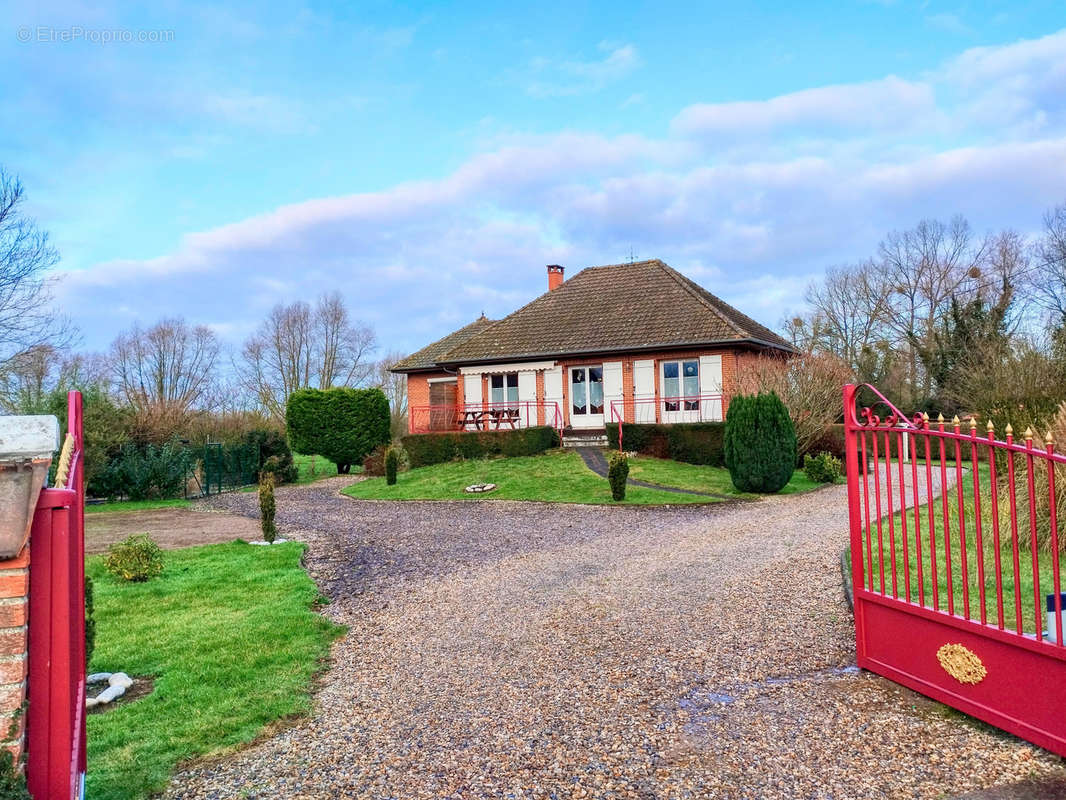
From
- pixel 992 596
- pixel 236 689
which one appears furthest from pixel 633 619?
pixel 236 689

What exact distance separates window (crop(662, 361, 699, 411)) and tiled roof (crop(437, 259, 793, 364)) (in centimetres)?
97

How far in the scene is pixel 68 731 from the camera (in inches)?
94.7

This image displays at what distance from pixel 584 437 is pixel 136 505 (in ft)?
42.0

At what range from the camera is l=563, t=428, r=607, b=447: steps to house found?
23.4m

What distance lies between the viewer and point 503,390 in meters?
26.3

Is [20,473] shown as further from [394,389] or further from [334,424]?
[394,389]

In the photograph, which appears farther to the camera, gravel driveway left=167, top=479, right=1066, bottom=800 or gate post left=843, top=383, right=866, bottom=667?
gate post left=843, top=383, right=866, bottom=667

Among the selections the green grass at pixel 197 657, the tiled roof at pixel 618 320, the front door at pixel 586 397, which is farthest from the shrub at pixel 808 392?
the green grass at pixel 197 657

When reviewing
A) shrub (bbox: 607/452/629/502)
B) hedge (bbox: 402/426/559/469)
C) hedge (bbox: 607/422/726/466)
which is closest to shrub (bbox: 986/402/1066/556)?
shrub (bbox: 607/452/629/502)

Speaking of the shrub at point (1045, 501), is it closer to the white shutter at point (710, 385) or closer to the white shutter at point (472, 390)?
the white shutter at point (710, 385)

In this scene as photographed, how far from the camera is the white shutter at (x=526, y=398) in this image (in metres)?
25.4

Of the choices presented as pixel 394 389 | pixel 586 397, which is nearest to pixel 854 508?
pixel 586 397

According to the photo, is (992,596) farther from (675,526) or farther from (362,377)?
(362,377)

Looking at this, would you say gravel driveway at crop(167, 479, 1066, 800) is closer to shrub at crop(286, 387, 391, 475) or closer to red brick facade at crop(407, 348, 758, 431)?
red brick facade at crop(407, 348, 758, 431)
